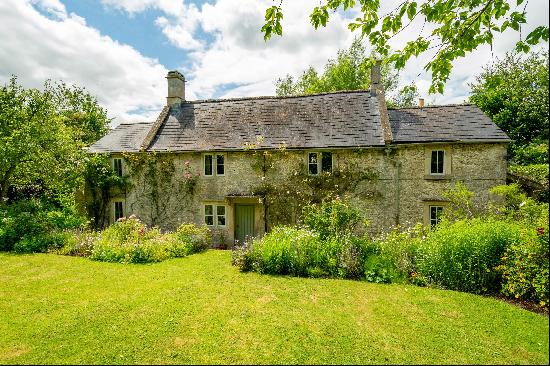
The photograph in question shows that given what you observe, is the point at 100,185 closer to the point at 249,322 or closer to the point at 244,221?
the point at 244,221

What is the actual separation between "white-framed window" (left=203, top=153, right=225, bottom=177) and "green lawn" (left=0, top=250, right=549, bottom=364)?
742 centimetres

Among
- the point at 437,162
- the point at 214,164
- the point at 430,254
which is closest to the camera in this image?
the point at 430,254

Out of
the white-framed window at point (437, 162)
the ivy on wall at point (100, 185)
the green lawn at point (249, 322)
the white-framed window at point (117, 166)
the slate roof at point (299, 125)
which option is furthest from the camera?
the white-framed window at point (117, 166)

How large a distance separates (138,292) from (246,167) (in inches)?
348

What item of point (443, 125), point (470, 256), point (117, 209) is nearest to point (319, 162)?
point (443, 125)

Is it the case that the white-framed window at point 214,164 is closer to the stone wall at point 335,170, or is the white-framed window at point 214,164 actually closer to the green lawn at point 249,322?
the stone wall at point 335,170

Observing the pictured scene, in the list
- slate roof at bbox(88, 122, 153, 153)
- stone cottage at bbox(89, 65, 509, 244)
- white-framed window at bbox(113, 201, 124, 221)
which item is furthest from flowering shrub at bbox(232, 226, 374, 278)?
slate roof at bbox(88, 122, 153, 153)

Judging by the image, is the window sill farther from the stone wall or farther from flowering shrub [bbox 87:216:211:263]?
flowering shrub [bbox 87:216:211:263]

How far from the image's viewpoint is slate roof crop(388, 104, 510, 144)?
14055 millimetres

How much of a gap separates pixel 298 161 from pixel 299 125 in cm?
261

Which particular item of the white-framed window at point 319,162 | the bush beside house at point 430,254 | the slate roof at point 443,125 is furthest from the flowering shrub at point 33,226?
the slate roof at point 443,125

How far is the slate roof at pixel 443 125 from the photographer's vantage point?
1405 centimetres

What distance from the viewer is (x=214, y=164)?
16656 mm

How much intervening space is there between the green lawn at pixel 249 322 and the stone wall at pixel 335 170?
634 cm
